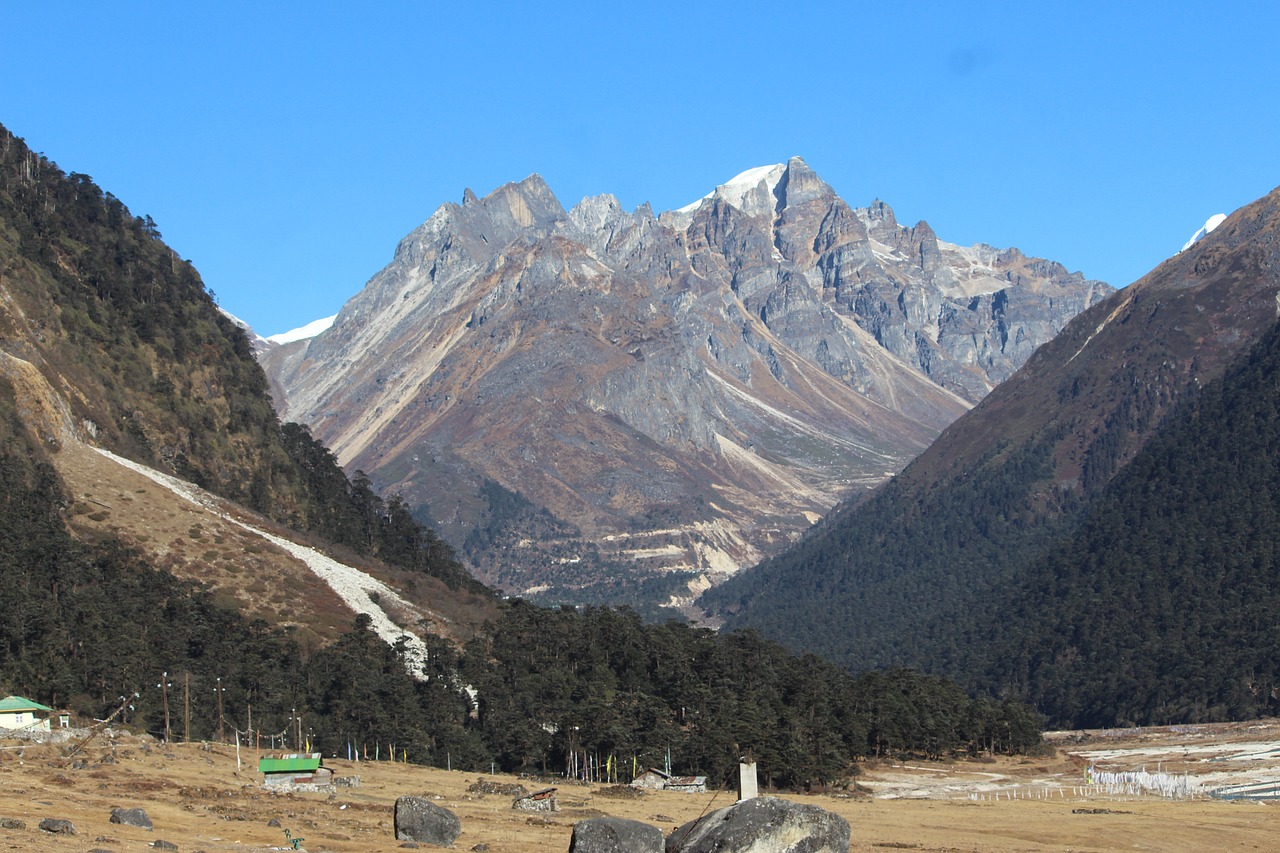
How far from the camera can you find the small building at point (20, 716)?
91.8m

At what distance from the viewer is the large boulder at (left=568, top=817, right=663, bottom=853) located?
145 feet

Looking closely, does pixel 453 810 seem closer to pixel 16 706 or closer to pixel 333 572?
pixel 16 706

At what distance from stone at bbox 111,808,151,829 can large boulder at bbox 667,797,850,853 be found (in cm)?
2003

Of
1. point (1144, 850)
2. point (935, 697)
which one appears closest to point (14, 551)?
point (935, 697)

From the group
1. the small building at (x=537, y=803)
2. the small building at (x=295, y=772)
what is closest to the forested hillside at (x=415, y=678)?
the small building at (x=295, y=772)

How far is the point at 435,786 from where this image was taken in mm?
89062

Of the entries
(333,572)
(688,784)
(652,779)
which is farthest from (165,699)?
(333,572)

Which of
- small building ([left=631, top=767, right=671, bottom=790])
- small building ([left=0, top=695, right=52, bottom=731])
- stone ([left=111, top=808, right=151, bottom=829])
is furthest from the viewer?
small building ([left=631, top=767, right=671, bottom=790])

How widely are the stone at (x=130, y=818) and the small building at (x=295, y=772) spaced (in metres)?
23.3

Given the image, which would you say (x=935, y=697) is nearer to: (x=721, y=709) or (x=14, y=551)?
(x=721, y=709)

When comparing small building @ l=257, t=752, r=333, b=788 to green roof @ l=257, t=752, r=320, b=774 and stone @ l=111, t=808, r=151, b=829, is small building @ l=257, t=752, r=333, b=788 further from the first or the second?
stone @ l=111, t=808, r=151, b=829

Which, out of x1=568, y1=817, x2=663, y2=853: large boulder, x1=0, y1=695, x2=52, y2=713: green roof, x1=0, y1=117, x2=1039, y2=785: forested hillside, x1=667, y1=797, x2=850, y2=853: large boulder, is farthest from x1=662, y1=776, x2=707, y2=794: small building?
x1=667, y1=797, x2=850, y2=853: large boulder

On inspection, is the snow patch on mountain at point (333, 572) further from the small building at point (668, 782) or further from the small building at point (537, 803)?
the small building at point (537, 803)

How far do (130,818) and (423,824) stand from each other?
984 cm
